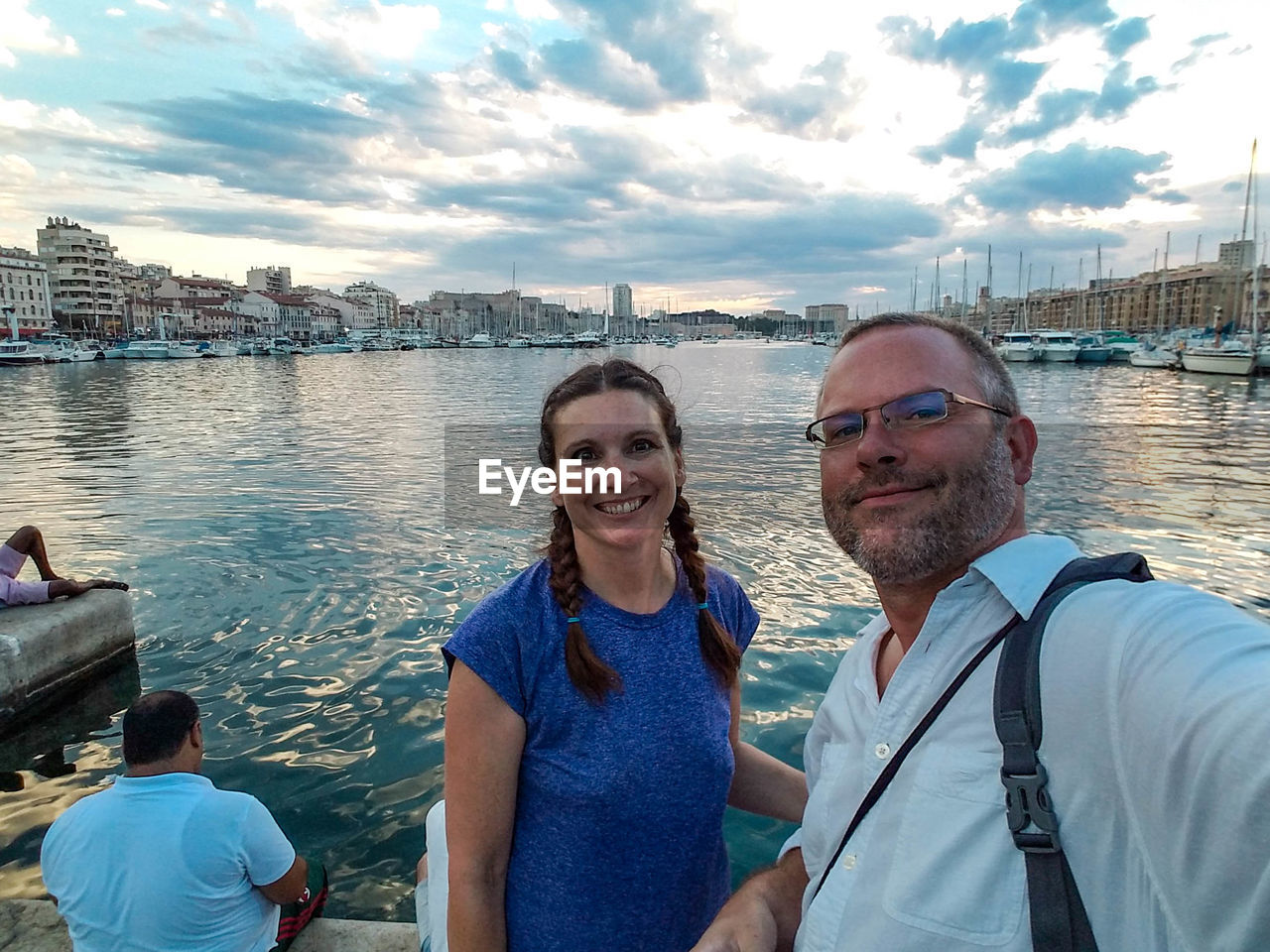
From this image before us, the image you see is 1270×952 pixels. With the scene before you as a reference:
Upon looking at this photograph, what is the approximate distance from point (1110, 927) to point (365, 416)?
3356cm

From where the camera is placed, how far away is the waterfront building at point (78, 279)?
451 feet

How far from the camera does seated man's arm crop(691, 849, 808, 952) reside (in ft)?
6.06

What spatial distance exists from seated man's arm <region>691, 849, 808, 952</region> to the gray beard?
840mm

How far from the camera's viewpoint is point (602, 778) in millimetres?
2098

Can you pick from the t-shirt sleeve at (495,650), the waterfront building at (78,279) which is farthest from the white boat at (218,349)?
the t-shirt sleeve at (495,650)

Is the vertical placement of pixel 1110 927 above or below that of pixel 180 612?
above

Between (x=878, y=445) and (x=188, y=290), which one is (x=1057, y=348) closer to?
(x=878, y=445)

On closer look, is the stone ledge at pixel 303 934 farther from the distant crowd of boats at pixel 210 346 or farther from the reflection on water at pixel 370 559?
the distant crowd of boats at pixel 210 346

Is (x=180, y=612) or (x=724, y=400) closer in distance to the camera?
(x=180, y=612)

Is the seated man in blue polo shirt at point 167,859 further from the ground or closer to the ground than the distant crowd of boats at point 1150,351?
closer to the ground

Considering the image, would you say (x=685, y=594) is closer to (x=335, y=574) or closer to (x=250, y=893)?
(x=250, y=893)

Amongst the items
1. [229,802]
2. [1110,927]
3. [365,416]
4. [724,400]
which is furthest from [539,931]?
[724,400]

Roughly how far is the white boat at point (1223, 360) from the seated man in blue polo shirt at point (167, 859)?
205 ft

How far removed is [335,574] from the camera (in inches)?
404
